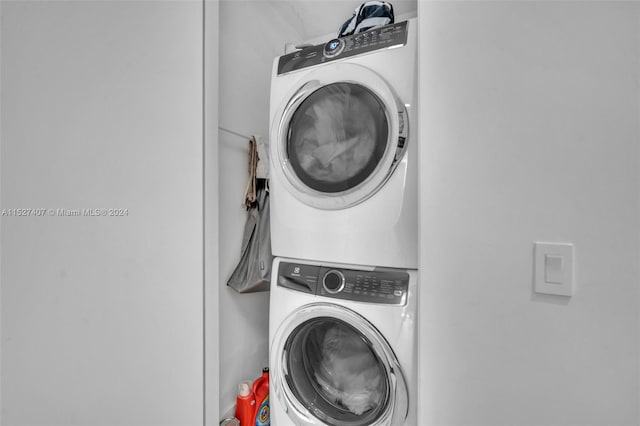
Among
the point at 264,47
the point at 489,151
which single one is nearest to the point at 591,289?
the point at 489,151

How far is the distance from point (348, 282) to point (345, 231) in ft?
0.64

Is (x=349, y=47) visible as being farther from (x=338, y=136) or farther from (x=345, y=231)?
(x=345, y=231)

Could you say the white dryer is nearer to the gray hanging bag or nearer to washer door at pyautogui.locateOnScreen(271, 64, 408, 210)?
washer door at pyautogui.locateOnScreen(271, 64, 408, 210)

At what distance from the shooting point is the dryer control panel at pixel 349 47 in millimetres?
1104

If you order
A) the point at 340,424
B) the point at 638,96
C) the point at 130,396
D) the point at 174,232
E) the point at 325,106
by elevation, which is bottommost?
the point at 340,424

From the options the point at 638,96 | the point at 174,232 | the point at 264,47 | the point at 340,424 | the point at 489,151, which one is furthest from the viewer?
the point at 264,47

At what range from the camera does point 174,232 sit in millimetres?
1033

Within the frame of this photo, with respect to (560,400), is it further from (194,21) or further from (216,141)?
(194,21)

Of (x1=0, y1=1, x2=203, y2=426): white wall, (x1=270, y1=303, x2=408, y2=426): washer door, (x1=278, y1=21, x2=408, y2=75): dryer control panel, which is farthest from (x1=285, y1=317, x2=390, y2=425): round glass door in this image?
(x1=278, y1=21, x2=408, y2=75): dryer control panel

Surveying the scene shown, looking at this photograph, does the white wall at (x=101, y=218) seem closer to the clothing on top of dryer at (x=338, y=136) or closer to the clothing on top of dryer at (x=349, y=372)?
the clothing on top of dryer at (x=338, y=136)

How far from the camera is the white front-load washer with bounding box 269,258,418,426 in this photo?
1.01 meters

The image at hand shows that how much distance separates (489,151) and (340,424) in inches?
43.6

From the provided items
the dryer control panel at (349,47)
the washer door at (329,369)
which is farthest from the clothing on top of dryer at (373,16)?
the washer door at (329,369)

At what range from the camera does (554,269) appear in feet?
2.44
